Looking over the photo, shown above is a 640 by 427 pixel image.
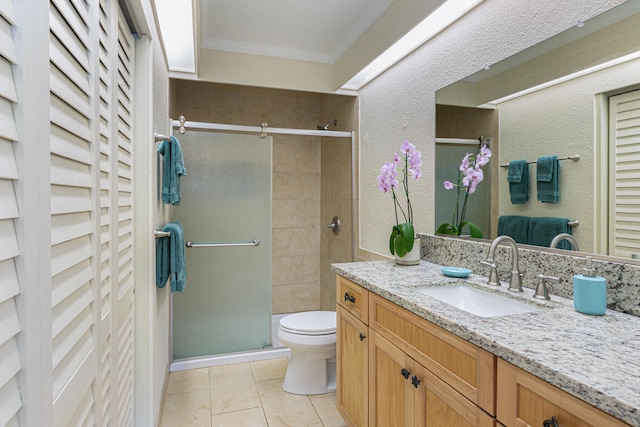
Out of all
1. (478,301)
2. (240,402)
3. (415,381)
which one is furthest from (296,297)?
(415,381)

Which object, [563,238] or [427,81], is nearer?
[563,238]

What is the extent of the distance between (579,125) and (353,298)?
116 cm

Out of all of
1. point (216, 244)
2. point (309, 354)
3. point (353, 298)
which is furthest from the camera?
point (216, 244)

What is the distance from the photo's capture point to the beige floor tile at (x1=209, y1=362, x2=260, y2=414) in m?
2.23

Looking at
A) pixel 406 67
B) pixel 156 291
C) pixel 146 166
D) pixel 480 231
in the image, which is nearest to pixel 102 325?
pixel 146 166

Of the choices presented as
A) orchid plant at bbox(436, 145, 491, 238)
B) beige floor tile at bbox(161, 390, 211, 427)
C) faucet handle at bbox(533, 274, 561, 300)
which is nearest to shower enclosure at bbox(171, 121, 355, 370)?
beige floor tile at bbox(161, 390, 211, 427)

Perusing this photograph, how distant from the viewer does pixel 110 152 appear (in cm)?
113

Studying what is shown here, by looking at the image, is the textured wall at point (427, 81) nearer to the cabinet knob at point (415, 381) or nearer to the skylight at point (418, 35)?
the skylight at point (418, 35)

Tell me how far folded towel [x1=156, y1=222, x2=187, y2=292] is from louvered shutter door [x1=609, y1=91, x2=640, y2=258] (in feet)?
6.48

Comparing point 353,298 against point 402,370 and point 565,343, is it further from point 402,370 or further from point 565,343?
point 565,343

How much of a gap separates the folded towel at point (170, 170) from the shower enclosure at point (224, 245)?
0.61 metres

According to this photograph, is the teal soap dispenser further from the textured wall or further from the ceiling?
the ceiling

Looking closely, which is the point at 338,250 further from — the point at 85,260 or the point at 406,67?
the point at 85,260

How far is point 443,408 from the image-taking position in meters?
1.15
